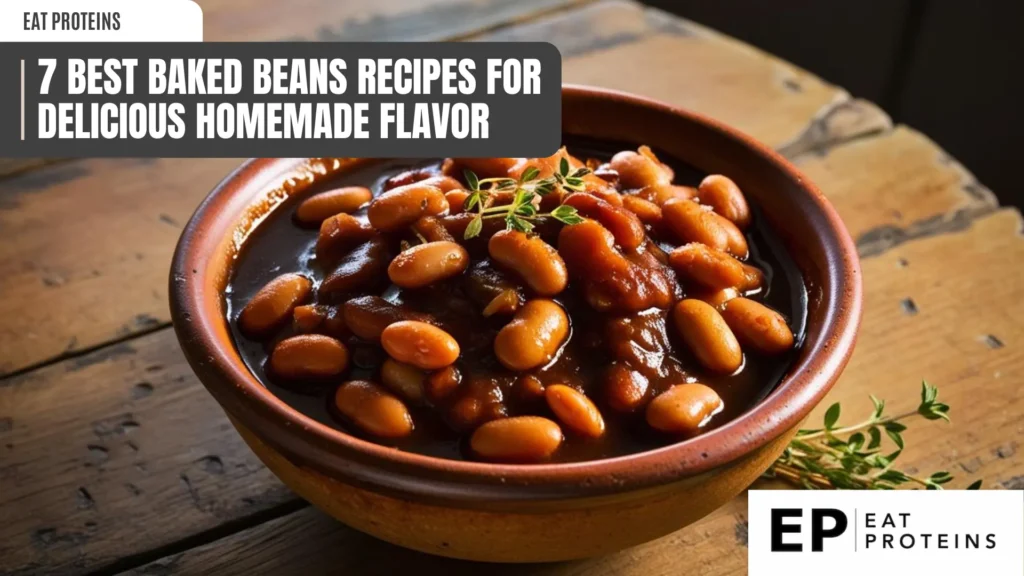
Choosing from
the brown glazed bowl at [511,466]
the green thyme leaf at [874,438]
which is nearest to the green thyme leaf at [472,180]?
the brown glazed bowl at [511,466]

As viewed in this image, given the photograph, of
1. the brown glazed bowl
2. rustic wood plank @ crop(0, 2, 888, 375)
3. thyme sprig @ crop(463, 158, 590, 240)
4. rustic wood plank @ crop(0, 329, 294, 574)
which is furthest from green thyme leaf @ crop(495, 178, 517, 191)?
rustic wood plank @ crop(0, 2, 888, 375)

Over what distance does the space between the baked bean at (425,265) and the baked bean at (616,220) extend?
16 cm

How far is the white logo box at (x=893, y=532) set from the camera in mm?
1275

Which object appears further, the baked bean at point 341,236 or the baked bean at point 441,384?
the baked bean at point 341,236

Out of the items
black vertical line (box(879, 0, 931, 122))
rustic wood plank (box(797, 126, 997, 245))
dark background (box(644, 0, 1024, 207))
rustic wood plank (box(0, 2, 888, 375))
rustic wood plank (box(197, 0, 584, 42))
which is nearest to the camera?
rustic wood plank (box(0, 2, 888, 375))

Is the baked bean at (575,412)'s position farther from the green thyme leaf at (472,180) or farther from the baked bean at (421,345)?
the green thyme leaf at (472,180)

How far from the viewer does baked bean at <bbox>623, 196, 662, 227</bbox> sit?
1.31 m

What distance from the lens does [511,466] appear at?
103cm

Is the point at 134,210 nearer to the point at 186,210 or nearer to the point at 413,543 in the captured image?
the point at 186,210

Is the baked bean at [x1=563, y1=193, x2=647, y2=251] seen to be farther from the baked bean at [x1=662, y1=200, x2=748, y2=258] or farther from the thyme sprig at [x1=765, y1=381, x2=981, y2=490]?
the thyme sprig at [x1=765, y1=381, x2=981, y2=490]

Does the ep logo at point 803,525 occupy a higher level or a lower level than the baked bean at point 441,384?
lower

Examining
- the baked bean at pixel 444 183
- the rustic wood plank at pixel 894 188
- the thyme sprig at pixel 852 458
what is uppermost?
the baked bean at pixel 444 183

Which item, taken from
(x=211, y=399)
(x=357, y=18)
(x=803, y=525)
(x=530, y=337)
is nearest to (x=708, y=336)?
(x=530, y=337)

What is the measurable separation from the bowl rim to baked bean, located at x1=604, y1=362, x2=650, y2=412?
0.07 meters
